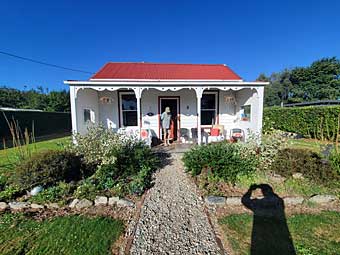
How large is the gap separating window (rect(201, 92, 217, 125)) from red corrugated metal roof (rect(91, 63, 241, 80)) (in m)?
1.24

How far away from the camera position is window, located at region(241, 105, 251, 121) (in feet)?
28.0

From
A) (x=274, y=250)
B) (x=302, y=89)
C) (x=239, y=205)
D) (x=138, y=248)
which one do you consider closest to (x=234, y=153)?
(x=239, y=205)

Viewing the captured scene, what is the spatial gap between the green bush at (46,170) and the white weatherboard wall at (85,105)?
218 centimetres

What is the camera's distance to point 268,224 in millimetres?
2818

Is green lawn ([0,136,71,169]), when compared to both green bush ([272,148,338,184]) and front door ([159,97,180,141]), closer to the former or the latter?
front door ([159,97,180,141])

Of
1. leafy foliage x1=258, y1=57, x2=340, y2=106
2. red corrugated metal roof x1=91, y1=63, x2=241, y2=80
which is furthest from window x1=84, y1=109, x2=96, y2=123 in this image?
leafy foliage x1=258, y1=57, x2=340, y2=106

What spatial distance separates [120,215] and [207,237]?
158 cm

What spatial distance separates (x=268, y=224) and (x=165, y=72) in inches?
369

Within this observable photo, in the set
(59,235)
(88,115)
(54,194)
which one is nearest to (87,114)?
(88,115)

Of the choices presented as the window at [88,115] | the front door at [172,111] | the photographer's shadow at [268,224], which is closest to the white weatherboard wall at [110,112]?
the window at [88,115]

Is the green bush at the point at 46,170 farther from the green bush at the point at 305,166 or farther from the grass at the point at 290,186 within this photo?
the green bush at the point at 305,166

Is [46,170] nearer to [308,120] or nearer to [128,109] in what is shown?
[128,109]

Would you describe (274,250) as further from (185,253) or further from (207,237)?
(185,253)

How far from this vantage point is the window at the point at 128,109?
882 cm
